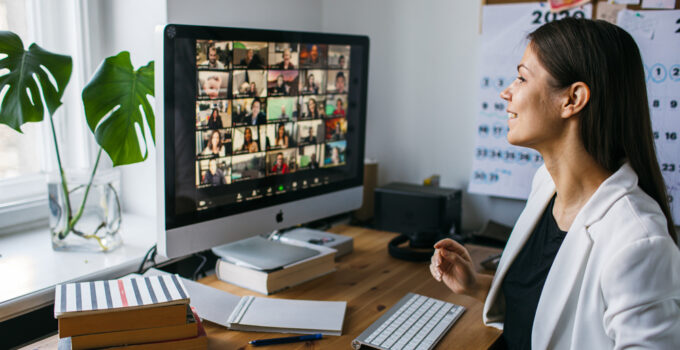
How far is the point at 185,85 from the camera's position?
1245mm

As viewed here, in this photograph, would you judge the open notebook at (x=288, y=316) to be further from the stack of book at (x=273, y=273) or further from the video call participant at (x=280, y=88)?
the video call participant at (x=280, y=88)

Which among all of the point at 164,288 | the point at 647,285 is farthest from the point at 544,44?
the point at 164,288

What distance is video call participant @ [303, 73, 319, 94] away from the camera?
1556mm

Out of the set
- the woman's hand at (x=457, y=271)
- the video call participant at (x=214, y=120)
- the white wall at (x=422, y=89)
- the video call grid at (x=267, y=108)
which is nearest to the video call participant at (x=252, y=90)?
the video call grid at (x=267, y=108)

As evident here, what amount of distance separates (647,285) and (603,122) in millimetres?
314

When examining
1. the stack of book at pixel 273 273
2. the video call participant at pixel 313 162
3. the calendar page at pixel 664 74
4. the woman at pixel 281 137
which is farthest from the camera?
the calendar page at pixel 664 74

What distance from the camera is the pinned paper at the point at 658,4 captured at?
1689mm

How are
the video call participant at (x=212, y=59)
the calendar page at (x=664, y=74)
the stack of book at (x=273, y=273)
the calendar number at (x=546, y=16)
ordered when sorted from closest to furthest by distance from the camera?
the video call participant at (x=212, y=59)
the stack of book at (x=273, y=273)
the calendar page at (x=664, y=74)
the calendar number at (x=546, y=16)

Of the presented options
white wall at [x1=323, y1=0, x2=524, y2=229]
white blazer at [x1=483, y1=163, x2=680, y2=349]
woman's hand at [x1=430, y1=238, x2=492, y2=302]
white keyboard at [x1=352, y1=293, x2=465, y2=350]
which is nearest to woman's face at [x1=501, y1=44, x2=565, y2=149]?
white blazer at [x1=483, y1=163, x2=680, y2=349]

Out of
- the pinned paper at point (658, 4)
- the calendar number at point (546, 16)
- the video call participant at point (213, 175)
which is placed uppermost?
the pinned paper at point (658, 4)

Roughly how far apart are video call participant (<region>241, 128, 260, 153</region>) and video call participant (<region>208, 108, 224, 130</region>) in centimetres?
8

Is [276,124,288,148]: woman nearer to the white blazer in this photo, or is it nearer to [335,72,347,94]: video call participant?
[335,72,347,94]: video call participant

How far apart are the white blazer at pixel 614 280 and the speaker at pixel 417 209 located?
741mm

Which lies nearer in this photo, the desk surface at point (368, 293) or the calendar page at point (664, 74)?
the desk surface at point (368, 293)
